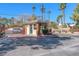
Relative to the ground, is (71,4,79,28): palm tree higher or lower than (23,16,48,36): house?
higher

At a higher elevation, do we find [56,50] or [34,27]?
[34,27]

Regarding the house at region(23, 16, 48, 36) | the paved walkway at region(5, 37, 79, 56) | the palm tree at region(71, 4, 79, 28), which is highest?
the palm tree at region(71, 4, 79, 28)

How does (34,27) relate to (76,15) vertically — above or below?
below

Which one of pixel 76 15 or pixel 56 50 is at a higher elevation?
pixel 76 15

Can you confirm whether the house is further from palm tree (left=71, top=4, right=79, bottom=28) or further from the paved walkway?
palm tree (left=71, top=4, right=79, bottom=28)

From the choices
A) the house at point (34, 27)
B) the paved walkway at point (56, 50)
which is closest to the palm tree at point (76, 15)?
the paved walkway at point (56, 50)

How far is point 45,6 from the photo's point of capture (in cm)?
407

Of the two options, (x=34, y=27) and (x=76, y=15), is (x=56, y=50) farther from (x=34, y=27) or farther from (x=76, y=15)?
(x=76, y=15)

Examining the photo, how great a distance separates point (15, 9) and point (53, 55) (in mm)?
1034

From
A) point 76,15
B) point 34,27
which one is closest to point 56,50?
point 34,27

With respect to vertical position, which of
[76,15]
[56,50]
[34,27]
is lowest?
[56,50]

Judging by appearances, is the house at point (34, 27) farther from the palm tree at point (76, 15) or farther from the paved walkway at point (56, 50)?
the palm tree at point (76, 15)

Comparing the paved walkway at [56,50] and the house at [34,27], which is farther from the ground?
the house at [34,27]

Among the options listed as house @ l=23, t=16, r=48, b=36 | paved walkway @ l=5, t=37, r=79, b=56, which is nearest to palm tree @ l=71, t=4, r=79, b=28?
paved walkway @ l=5, t=37, r=79, b=56
